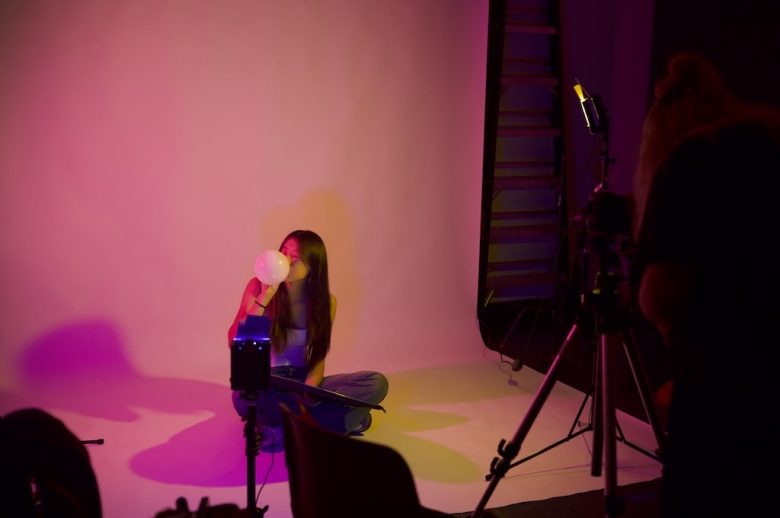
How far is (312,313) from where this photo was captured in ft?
10.8

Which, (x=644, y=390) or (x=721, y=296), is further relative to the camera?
(x=644, y=390)

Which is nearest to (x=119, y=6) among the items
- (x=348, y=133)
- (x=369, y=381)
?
(x=348, y=133)

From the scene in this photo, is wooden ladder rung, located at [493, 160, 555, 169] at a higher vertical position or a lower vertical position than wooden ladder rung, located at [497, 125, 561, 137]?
lower

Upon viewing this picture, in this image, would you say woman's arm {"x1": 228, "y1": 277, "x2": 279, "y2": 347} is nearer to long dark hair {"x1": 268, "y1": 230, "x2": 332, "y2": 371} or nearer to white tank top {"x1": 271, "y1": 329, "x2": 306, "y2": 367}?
long dark hair {"x1": 268, "y1": 230, "x2": 332, "y2": 371}

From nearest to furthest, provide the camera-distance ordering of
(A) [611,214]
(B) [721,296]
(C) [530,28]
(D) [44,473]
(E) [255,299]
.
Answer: (D) [44,473] → (B) [721,296] → (A) [611,214] → (E) [255,299] → (C) [530,28]

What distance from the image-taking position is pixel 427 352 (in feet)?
15.1

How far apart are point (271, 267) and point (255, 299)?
382 millimetres

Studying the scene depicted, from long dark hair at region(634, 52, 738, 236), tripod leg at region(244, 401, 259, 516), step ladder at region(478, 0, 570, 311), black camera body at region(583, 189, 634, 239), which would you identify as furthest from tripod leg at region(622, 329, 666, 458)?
step ladder at region(478, 0, 570, 311)

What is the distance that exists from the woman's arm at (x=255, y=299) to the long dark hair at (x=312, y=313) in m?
0.14

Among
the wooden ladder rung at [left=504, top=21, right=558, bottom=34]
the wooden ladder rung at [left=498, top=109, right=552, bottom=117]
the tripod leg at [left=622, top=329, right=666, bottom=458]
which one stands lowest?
the tripod leg at [left=622, top=329, right=666, bottom=458]

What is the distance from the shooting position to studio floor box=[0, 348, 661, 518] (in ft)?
8.84

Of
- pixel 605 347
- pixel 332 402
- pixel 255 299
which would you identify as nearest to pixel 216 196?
pixel 255 299

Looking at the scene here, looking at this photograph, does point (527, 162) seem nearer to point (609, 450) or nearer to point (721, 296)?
point (609, 450)

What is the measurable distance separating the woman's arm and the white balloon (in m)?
0.20
